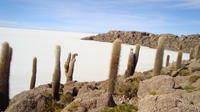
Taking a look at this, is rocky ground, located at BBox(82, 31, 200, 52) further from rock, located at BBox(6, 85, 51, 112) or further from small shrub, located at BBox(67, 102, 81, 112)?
small shrub, located at BBox(67, 102, 81, 112)

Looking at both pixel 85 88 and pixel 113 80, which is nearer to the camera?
pixel 113 80

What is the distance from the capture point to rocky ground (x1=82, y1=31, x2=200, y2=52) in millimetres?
52000

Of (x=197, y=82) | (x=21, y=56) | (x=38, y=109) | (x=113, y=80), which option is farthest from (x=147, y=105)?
(x=21, y=56)

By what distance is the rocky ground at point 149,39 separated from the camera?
5200 centimetres

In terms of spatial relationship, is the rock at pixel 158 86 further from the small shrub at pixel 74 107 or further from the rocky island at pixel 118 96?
the small shrub at pixel 74 107

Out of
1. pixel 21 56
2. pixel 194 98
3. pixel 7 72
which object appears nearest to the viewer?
pixel 194 98

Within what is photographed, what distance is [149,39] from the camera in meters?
59.2

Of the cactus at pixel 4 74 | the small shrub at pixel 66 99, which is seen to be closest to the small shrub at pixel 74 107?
the small shrub at pixel 66 99

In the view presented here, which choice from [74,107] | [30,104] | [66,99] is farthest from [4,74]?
[74,107]

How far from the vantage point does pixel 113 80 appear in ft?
30.3

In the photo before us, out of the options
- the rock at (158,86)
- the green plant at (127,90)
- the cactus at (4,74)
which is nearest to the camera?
the rock at (158,86)

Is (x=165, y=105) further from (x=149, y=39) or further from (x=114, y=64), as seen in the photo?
(x=149, y=39)

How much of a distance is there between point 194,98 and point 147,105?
2.39m

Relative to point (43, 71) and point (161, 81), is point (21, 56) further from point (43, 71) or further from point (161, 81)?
point (161, 81)
